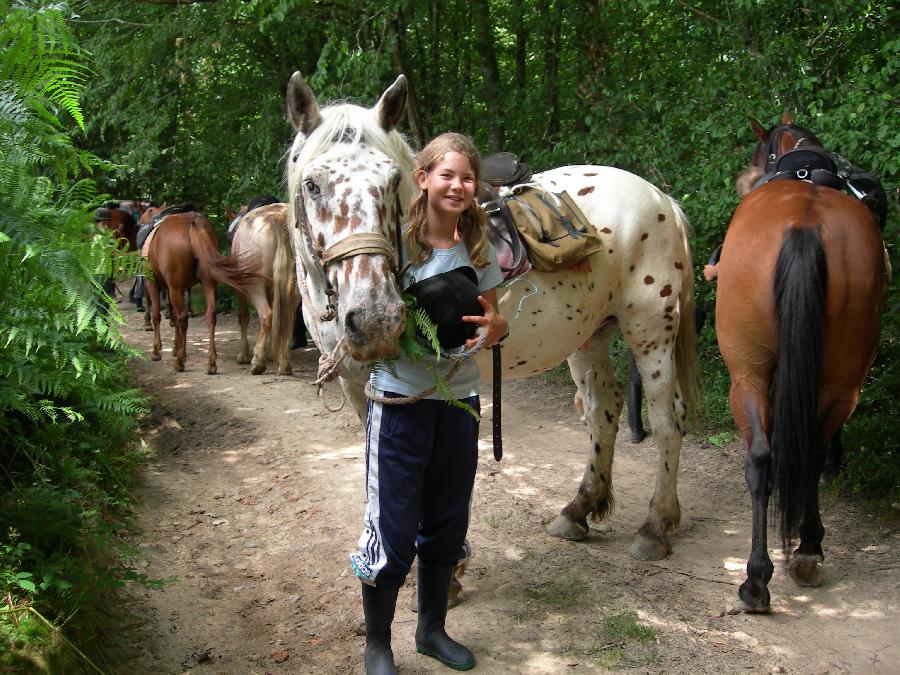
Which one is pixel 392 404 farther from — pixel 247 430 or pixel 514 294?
pixel 247 430

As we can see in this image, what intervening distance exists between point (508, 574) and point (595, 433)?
42.7 inches

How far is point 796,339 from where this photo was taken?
10.8 ft

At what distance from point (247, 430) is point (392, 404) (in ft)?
13.6

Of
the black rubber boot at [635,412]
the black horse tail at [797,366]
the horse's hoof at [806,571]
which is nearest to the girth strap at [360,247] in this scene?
the black horse tail at [797,366]

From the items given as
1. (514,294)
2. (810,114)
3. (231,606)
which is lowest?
(231,606)

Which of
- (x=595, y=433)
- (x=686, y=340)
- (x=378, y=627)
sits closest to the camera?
(x=378, y=627)

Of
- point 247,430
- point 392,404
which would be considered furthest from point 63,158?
point 247,430

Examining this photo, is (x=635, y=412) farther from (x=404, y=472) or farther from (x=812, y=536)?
(x=404, y=472)

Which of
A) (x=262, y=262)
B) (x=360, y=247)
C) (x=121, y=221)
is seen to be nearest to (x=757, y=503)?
(x=360, y=247)

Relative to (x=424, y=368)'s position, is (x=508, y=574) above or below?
below

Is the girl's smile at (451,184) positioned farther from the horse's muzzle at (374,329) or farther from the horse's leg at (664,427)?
the horse's leg at (664,427)

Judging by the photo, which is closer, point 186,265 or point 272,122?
point 186,265

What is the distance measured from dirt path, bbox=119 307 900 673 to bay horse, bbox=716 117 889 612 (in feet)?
1.07

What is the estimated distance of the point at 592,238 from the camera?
3836mm
